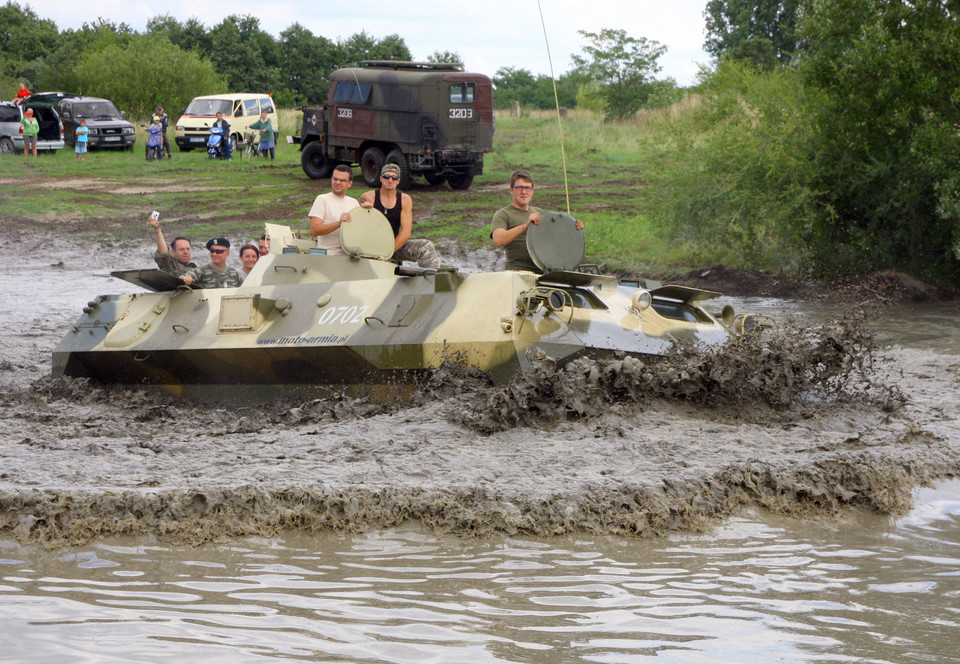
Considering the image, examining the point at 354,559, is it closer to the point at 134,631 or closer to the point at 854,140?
the point at 134,631

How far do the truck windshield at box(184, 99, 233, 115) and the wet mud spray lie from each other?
2473 cm

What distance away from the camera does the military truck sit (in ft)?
78.2

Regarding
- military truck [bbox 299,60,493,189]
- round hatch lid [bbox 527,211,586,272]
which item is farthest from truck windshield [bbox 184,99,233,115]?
round hatch lid [bbox 527,211,586,272]

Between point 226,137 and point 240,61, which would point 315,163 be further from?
point 240,61

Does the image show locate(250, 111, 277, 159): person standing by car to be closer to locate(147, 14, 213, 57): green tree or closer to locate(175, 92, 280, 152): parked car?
locate(175, 92, 280, 152): parked car

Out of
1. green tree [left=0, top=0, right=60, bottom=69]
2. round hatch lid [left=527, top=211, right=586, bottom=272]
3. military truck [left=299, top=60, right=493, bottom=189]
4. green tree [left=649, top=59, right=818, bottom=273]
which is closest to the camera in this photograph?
round hatch lid [left=527, top=211, right=586, bottom=272]

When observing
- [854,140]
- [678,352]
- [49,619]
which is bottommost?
[49,619]

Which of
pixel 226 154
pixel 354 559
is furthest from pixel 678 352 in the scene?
pixel 226 154

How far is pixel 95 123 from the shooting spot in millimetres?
32188

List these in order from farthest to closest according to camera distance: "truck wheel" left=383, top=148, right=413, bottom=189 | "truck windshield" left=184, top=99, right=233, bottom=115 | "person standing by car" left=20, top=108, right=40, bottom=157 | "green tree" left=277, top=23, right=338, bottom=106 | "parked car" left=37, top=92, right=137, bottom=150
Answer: "green tree" left=277, top=23, right=338, bottom=106 < "truck windshield" left=184, top=99, right=233, bottom=115 < "parked car" left=37, top=92, right=137, bottom=150 < "person standing by car" left=20, top=108, right=40, bottom=157 < "truck wheel" left=383, top=148, right=413, bottom=189

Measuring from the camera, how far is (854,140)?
1561 centimetres

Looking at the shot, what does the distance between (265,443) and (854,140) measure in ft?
35.3

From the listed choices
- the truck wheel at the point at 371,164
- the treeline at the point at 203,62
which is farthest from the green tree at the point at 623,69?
the truck wheel at the point at 371,164

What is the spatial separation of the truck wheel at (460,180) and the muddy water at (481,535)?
55.9 feet
